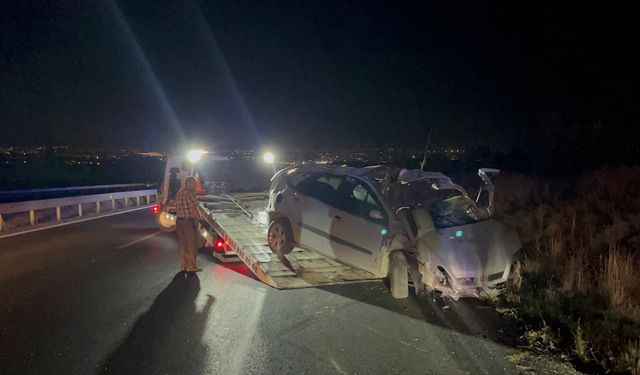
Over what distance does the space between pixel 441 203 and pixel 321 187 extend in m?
2.10

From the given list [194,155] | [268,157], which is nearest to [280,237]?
[268,157]

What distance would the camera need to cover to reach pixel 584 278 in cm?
819

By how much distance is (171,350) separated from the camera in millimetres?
5406

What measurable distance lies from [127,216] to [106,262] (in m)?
9.65

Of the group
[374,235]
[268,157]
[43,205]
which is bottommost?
[43,205]

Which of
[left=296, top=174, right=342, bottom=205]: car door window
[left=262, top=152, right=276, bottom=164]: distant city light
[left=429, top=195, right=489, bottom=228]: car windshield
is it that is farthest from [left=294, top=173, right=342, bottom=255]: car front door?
[left=262, top=152, right=276, bottom=164]: distant city light

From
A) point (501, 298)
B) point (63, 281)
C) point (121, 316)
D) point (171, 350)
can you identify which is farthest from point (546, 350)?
point (63, 281)

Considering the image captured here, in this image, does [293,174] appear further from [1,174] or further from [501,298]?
[1,174]

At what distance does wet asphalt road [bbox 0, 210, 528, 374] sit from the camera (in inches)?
201

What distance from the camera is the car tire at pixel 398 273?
755 cm

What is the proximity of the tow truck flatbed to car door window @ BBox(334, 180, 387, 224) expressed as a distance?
95 centimetres

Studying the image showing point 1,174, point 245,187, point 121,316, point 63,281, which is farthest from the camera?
point 1,174

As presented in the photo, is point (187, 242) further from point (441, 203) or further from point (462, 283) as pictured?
point (462, 283)

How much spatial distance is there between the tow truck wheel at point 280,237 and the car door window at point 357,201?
3.94 feet
